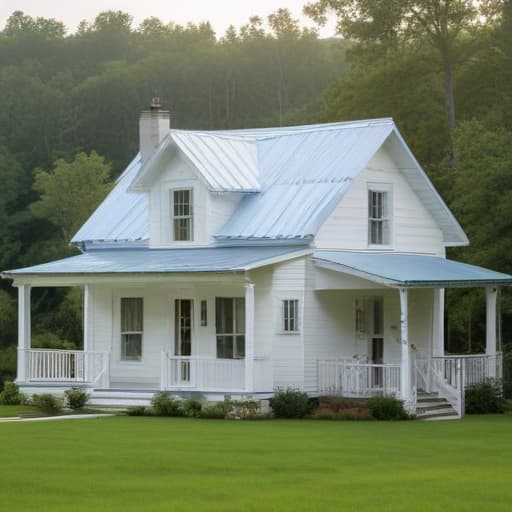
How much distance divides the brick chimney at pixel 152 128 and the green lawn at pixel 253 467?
42.7 feet

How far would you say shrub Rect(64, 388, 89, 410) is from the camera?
36.2 metres

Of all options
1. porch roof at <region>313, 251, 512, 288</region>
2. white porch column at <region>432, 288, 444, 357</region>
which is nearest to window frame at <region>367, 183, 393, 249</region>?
porch roof at <region>313, 251, 512, 288</region>

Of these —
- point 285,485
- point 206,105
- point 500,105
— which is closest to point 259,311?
point 285,485

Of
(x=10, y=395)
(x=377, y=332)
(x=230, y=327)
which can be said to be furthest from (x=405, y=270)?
(x=10, y=395)

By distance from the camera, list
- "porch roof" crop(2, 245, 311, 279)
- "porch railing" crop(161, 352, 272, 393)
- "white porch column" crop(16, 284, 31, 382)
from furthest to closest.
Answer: "white porch column" crop(16, 284, 31, 382) < "porch roof" crop(2, 245, 311, 279) < "porch railing" crop(161, 352, 272, 393)

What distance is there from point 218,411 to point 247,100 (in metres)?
78.7

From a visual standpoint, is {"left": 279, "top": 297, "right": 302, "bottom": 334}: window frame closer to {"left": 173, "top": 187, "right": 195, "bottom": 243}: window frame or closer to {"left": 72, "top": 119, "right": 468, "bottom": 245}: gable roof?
{"left": 72, "top": 119, "right": 468, "bottom": 245}: gable roof

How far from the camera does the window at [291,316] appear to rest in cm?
3581

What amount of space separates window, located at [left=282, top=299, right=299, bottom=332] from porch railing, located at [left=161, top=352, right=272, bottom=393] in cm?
132

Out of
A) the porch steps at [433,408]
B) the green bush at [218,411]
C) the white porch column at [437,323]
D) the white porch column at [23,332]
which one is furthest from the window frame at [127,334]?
the white porch column at [437,323]

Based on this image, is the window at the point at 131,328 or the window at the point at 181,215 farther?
the window at the point at 181,215

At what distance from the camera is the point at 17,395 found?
38844 millimetres

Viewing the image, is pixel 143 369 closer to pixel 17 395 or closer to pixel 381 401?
pixel 17 395

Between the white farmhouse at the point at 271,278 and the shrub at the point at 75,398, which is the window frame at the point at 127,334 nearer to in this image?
the white farmhouse at the point at 271,278
